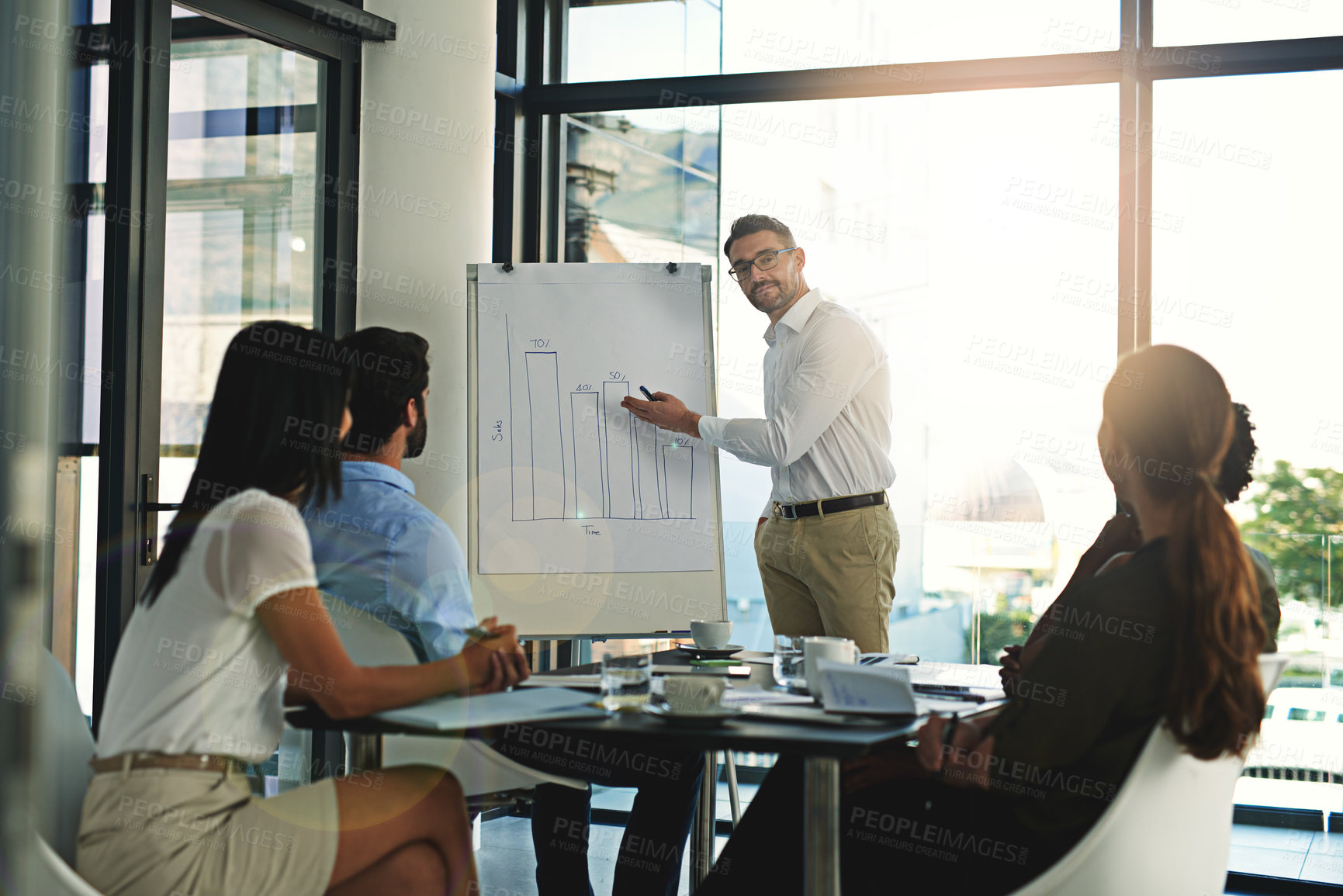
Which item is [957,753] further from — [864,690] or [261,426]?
[261,426]

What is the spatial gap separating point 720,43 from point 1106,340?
5.24ft

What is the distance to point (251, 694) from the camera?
5.12ft

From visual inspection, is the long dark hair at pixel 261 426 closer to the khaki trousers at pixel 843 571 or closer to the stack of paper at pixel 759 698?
the stack of paper at pixel 759 698

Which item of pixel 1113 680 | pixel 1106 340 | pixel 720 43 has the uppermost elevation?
pixel 720 43

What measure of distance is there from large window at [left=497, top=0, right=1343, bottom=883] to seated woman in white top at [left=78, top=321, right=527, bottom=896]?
224cm

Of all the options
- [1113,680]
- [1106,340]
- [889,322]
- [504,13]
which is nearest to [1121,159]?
[1106,340]

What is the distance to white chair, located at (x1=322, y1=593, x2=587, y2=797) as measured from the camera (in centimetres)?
203

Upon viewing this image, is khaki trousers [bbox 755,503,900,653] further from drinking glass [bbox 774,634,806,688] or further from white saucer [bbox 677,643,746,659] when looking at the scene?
drinking glass [bbox 774,634,806,688]

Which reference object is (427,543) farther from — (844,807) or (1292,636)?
(1292,636)

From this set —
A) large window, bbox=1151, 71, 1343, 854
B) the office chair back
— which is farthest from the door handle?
large window, bbox=1151, 71, 1343, 854

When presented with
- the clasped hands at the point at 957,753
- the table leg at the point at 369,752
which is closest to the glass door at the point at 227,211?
the table leg at the point at 369,752

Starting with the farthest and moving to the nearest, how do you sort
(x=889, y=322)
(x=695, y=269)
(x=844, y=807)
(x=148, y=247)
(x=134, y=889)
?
(x=889, y=322)
(x=695, y=269)
(x=148, y=247)
(x=844, y=807)
(x=134, y=889)

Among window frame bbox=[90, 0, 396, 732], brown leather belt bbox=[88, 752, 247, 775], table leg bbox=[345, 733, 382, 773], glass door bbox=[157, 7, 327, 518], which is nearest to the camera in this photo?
brown leather belt bbox=[88, 752, 247, 775]

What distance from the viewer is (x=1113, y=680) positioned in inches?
59.9
